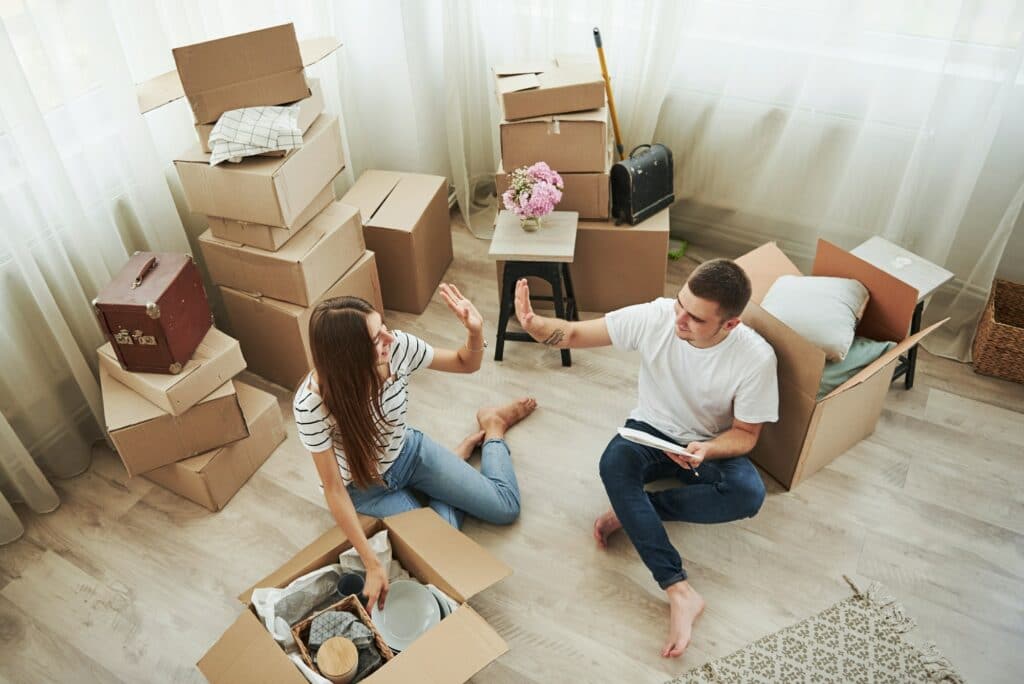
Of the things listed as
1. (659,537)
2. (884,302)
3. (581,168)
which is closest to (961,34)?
(884,302)

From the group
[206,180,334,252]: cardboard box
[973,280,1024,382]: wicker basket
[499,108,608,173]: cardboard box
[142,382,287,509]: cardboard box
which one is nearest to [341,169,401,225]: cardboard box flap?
[206,180,334,252]: cardboard box

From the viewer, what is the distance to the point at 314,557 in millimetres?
1791

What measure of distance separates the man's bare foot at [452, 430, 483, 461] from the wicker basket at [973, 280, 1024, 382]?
1624mm

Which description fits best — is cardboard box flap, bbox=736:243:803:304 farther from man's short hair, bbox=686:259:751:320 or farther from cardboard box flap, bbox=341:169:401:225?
cardboard box flap, bbox=341:169:401:225

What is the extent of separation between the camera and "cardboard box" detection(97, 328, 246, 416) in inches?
78.7

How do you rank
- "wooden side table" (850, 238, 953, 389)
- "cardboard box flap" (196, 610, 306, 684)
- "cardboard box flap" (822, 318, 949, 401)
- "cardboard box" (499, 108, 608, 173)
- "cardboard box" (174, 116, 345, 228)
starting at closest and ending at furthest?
1. "cardboard box flap" (196, 610, 306, 684)
2. "cardboard box flap" (822, 318, 949, 401)
3. "cardboard box" (174, 116, 345, 228)
4. "wooden side table" (850, 238, 953, 389)
5. "cardboard box" (499, 108, 608, 173)

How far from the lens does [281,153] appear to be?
2.13m

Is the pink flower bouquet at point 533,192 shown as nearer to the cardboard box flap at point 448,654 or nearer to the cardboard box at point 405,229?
the cardboard box at point 405,229

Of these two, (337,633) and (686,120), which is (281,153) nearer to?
(337,633)

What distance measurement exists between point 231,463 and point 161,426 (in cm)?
24

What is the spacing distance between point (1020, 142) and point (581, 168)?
4.33ft

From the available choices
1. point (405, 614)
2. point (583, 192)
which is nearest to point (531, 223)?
point (583, 192)

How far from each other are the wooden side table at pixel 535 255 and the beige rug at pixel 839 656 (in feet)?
3.57

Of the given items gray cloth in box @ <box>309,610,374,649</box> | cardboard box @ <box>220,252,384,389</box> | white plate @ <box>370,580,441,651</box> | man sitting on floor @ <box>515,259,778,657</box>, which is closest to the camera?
gray cloth in box @ <box>309,610,374,649</box>
